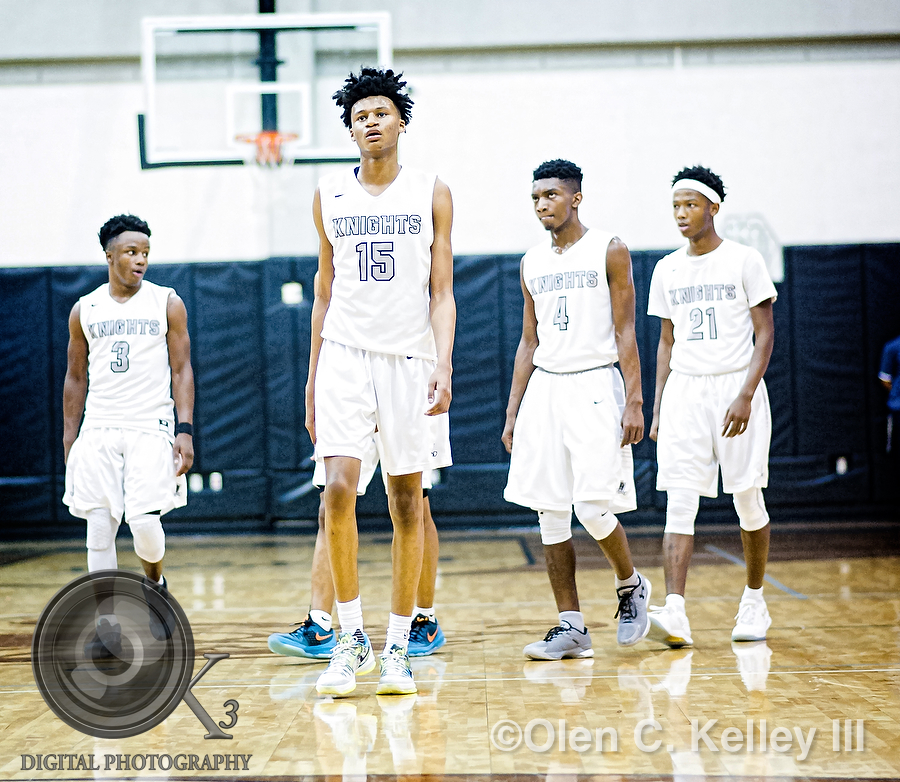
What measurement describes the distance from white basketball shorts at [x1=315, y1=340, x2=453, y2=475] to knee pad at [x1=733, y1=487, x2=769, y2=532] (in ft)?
5.03

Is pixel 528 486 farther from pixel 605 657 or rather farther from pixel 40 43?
pixel 40 43

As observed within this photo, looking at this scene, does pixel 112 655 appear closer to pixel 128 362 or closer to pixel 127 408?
pixel 127 408

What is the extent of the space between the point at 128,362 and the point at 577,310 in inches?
72.6

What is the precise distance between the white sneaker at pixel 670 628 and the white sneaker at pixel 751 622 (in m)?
0.21

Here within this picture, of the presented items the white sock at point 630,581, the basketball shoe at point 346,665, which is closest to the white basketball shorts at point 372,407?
the basketball shoe at point 346,665

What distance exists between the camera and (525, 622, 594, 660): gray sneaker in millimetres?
3600

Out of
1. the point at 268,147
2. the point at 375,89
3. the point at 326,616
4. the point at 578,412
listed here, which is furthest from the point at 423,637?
the point at 268,147

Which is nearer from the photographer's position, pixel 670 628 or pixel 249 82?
pixel 670 628

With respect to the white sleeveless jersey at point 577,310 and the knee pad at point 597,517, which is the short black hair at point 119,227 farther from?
the knee pad at point 597,517

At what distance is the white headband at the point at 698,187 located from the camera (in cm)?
405

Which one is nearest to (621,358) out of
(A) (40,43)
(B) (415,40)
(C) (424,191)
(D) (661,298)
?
(D) (661,298)

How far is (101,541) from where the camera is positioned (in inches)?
154

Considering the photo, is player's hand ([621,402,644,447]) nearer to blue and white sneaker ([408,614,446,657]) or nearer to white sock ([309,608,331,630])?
blue and white sneaker ([408,614,446,657])

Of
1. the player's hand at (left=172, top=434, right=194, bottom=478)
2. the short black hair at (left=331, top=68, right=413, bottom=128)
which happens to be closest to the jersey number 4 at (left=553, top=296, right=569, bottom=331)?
the short black hair at (left=331, top=68, right=413, bottom=128)
